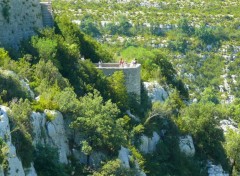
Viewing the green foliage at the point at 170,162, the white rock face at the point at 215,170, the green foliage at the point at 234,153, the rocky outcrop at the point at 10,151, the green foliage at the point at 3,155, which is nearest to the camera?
the green foliage at the point at 3,155

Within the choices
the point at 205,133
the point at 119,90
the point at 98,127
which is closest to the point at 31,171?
the point at 98,127

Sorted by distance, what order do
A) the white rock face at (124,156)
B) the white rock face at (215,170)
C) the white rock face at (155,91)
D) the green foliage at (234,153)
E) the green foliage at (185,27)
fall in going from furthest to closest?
1. the green foliage at (185,27)
2. the green foliage at (234,153)
3. the white rock face at (155,91)
4. the white rock face at (215,170)
5. the white rock face at (124,156)

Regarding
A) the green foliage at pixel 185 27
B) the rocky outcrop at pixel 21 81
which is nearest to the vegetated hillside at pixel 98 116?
the rocky outcrop at pixel 21 81

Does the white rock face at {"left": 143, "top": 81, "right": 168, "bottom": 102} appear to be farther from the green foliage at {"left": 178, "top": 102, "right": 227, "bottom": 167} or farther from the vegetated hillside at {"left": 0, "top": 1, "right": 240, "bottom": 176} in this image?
the green foliage at {"left": 178, "top": 102, "right": 227, "bottom": 167}

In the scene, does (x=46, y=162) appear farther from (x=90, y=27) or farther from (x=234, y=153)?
(x=90, y=27)

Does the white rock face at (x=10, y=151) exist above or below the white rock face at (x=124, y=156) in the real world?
above

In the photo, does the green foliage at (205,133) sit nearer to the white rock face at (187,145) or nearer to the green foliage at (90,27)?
the white rock face at (187,145)
